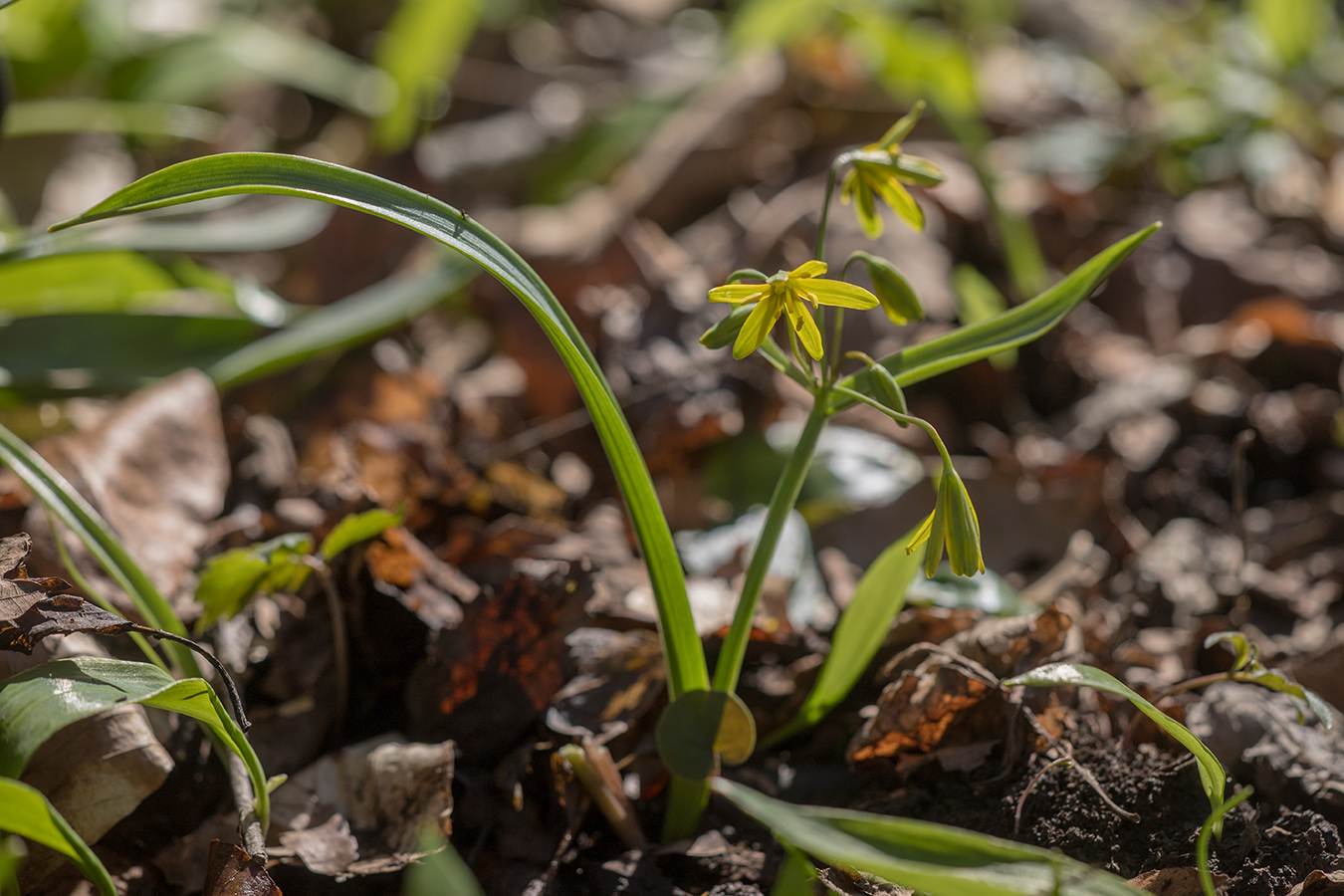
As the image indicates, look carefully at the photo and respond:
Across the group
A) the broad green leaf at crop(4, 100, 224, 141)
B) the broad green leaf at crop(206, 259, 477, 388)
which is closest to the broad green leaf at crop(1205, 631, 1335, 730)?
the broad green leaf at crop(206, 259, 477, 388)

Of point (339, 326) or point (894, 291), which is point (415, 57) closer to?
point (339, 326)

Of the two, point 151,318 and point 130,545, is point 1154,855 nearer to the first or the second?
point 130,545

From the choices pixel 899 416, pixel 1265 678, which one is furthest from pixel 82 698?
pixel 1265 678

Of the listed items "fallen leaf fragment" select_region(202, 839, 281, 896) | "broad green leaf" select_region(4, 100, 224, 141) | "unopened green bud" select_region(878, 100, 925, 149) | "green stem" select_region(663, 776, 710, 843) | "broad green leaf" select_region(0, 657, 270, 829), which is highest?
"broad green leaf" select_region(4, 100, 224, 141)

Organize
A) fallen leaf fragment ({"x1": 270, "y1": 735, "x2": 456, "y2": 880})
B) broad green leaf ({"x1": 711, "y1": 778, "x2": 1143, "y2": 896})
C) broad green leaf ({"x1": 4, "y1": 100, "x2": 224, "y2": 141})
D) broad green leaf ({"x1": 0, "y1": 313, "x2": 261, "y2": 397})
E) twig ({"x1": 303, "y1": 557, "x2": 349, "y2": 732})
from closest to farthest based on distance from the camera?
broad green leaf ({"x1": 711, "y1": 778, "x2": 1143, "y2": 896}), fallen leaf fragment ({"x1": 270, "y1": 735, "x2": 456, "y2": 880}), twig ({"x1": 303, "y1": 557, "x2": 349, "y2": 732}), broad green leaf ({"x1": 0, "y1": 313, "x2": 261, "y2": 397}), broad green leaf ({"x1": 4, "y1": 100, "x2": 224, "y2": 141})

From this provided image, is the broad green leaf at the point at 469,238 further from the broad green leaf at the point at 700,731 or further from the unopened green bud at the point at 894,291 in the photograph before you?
the unopened green bud at the point at 894,291

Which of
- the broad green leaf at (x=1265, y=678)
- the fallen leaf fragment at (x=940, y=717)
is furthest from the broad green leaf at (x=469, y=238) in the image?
the broad green leaf at (x=1265, y=678)

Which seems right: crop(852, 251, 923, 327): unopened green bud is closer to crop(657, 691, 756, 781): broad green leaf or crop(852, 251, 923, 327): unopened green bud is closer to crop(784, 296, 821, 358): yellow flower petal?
crop(784, 296, 821, 358): yellow flower petal
